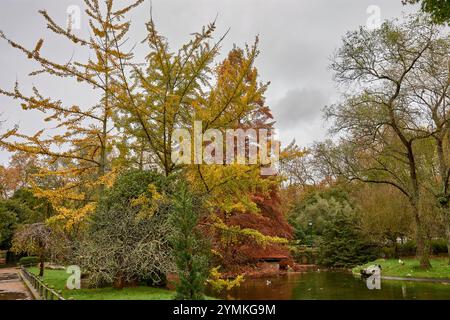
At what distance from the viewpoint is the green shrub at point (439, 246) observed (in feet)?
107

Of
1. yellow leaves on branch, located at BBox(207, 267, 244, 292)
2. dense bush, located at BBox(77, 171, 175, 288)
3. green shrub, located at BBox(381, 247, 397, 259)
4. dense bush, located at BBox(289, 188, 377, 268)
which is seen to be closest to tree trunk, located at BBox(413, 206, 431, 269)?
dense bush, located at BBox(289, 188, 377, 268)

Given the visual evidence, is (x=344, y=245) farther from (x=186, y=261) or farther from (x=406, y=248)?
(x=186, y=261)

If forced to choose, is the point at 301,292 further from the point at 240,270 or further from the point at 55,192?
the point at 55,192

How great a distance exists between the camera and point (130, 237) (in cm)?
1180

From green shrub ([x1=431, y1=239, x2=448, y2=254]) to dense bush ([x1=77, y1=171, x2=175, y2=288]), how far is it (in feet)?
91.1

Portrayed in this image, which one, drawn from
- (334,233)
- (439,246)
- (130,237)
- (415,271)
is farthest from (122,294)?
(439,246)

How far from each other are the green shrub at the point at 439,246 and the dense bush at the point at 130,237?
27754 millimetres

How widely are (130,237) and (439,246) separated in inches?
1155

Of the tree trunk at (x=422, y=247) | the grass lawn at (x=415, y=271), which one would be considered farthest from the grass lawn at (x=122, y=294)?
the tree trunk at (x=422, y=247)

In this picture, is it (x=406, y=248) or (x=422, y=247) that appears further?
(x=406, y=248)

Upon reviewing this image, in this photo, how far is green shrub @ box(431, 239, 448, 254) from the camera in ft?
107

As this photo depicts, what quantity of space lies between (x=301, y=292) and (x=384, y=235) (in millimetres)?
18531

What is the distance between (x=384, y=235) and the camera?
1315 inches
